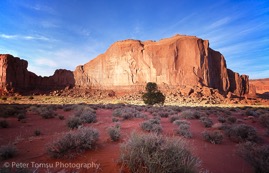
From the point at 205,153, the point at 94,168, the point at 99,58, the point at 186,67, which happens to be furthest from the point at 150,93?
the point at 99,58

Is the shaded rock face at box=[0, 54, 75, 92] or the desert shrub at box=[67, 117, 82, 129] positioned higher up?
the shaded rock face at box=[0, 54, 75, 92]

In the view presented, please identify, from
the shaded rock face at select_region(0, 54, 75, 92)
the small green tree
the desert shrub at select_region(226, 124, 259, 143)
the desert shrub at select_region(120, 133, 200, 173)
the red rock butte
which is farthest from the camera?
the red rock butte

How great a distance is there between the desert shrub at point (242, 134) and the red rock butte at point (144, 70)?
60.1m

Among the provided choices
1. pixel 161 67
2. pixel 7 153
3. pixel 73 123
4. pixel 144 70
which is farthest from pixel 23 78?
pixel 7 153

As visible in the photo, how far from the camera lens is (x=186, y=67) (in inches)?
2746

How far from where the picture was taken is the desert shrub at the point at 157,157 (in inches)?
117

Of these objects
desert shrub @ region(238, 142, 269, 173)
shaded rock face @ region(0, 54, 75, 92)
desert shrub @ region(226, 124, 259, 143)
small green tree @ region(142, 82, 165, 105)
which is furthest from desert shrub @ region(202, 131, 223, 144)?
shaded rock face @ region(0, 54, 75, 92)

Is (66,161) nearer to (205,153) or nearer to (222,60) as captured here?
(205,153)

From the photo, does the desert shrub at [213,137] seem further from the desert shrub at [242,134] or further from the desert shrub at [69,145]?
the desert shrub at [69,145]

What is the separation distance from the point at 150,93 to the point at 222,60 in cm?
6684

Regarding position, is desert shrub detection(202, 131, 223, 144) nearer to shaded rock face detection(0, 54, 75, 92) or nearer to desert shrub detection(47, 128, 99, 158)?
desert shrub detection(47, 128, 99, 158)

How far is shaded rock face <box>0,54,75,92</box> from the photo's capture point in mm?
60947

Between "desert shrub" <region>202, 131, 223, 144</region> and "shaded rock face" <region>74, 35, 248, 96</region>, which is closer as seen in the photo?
"desert shrub" <region>202, 131, 223, 144</region>

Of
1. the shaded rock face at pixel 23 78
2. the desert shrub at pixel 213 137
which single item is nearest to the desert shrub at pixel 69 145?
the desert shrub at pixel 213 137
